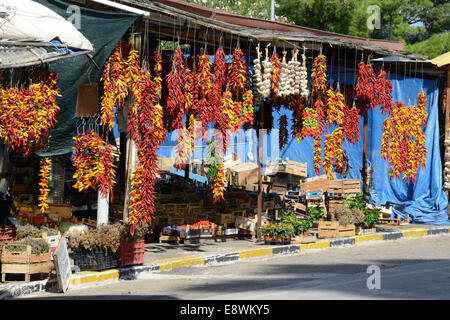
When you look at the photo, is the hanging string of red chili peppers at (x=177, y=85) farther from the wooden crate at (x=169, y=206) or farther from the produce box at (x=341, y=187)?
the produce box at (x=341, y=187)

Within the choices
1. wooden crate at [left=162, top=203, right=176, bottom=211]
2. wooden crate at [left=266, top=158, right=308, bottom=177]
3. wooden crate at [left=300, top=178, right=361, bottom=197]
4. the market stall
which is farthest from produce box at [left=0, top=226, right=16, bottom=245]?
wooden crate at [left=266, top=158, right=308, bottom=177]

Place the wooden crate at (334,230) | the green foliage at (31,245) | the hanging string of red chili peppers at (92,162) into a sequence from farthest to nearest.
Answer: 1. the wooden crate at (334,230)
2. the hanging string of red chili peppers at (92,162)
3. the green foliage at (31,245)

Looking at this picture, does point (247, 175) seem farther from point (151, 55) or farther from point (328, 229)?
point (151, 55)

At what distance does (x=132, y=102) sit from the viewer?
13.4 m

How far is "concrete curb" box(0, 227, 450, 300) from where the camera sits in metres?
11.9

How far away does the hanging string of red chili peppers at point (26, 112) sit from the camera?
11.7m

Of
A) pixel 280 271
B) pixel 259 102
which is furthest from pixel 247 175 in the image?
pixel 280 271

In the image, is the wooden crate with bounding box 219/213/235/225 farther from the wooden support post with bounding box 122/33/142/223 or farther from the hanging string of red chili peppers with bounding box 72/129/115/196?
the hanging string of red chili peppers with bounding box 72/129/115/196

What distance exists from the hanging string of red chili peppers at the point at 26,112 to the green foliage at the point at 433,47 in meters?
25.8

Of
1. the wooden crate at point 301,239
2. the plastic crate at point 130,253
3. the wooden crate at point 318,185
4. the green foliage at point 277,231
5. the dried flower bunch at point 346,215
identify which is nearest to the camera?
the plastic crate at point 130,253

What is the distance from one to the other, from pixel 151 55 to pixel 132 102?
3598mm

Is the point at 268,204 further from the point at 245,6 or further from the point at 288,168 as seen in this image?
the point at 245,6

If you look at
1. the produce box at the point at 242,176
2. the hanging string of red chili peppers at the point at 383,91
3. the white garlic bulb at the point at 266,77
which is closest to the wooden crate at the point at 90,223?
the white garlic bulb at the point at 266,77

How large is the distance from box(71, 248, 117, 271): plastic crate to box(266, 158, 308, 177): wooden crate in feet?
39.9
